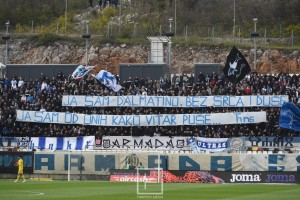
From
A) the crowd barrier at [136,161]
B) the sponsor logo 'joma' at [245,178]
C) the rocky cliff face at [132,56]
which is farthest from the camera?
the rocky cliff face at [132,56]

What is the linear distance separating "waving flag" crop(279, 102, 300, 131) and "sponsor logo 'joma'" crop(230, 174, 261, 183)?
9.92 m

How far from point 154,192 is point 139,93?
100ft

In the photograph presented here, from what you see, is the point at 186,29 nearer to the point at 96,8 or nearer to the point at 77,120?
the point at 96,8

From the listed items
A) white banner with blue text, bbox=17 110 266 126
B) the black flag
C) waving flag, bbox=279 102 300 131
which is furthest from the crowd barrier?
the black flag

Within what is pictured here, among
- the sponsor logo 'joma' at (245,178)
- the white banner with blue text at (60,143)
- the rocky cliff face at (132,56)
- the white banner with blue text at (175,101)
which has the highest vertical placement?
the rocky cliff face at (132,56)

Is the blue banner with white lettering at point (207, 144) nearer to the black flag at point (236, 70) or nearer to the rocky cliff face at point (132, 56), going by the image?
the black flag at point (236, 70)

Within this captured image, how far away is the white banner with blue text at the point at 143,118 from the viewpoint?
71.2m

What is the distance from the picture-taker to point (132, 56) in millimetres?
103312

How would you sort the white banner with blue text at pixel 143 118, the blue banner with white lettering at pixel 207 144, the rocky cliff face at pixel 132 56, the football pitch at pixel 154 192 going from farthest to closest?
the rocky cliff face at pixel 132 56, the white banner with blue text at pixel 143 118, the blue banner with white lettering at pixel 207 144, the football pitch at pixel 154 192

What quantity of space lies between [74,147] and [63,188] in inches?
815

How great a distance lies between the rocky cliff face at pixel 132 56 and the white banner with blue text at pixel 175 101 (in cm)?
2201

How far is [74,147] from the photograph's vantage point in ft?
236

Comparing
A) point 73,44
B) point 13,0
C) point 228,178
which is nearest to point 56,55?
point 73,44

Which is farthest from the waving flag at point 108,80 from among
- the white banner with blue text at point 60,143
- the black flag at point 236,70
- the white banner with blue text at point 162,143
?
the black flag at point 236,70
